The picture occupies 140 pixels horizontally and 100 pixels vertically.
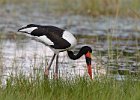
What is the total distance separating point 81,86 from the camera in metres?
6.36

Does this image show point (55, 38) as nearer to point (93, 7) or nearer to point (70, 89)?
point (70, 89)

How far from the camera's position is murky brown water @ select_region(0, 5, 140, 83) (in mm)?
9141

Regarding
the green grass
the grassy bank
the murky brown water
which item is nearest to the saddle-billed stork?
the murky brown water

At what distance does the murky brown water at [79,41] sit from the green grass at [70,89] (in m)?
1.37

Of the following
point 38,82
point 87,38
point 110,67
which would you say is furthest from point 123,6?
point 38,82

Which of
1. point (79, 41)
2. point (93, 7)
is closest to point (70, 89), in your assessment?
point (79, 41)

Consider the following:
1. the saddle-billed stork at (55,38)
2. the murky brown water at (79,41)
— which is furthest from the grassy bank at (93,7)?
the saddle-billed stork at (55,38)

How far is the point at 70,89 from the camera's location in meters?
6.42

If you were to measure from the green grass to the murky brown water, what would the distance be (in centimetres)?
137

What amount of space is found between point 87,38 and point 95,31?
48.1 inches

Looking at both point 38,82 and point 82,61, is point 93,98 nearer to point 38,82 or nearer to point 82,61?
point 38,82

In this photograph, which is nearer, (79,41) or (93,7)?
(79,41)

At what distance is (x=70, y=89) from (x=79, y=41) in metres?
5.96

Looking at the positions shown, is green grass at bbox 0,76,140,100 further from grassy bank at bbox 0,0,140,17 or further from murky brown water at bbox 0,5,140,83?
grassy bank at bbox 0,0,140,17
